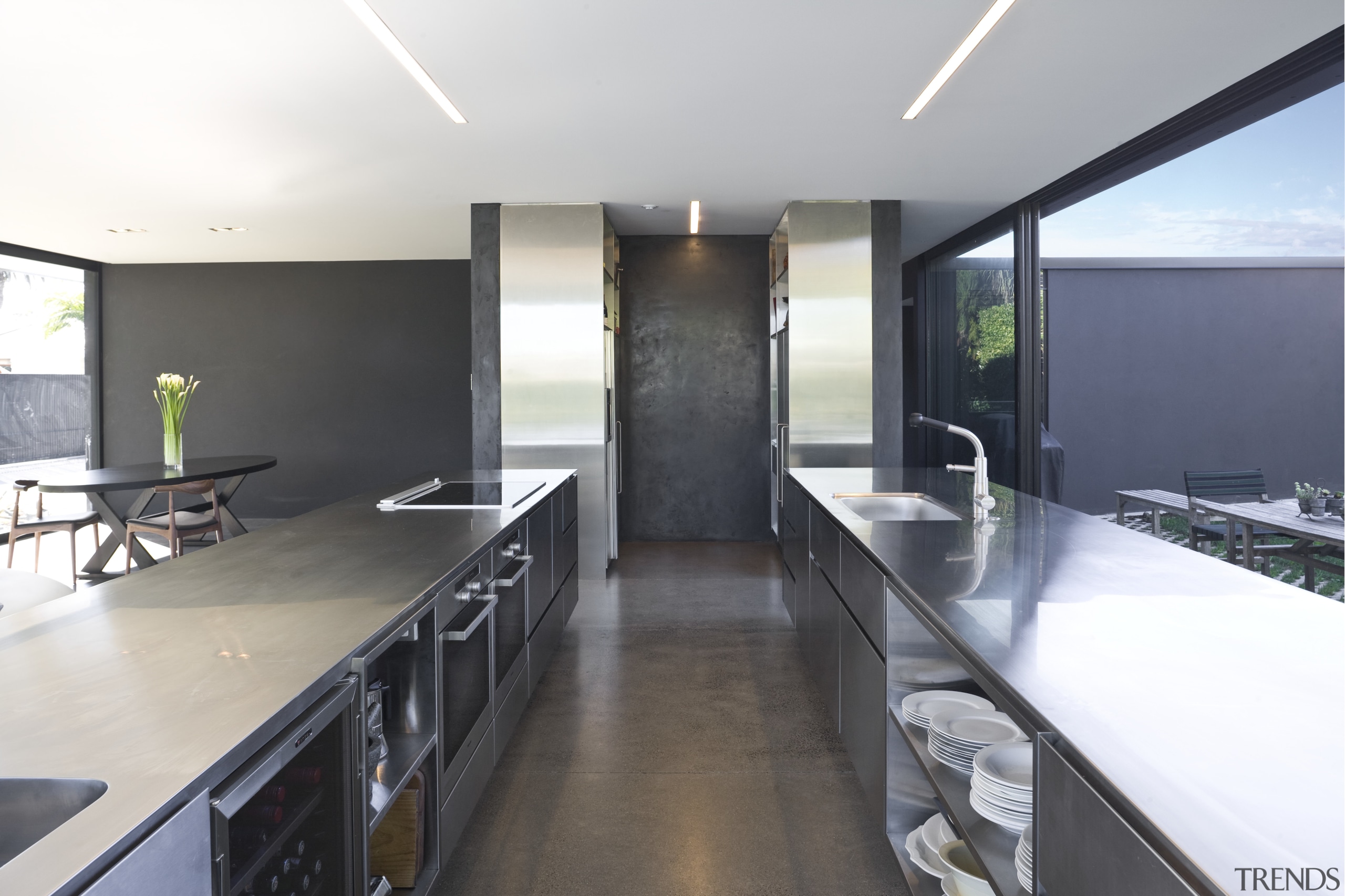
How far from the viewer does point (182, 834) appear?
2.97 feet

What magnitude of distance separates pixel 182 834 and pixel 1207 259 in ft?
14.9

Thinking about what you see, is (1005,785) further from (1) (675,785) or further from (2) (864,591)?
(1) (675,785)

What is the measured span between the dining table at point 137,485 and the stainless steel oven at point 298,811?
3.84 metres

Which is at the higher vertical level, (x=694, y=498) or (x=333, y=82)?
(x=333, y=82)

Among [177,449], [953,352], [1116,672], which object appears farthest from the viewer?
[953,352]

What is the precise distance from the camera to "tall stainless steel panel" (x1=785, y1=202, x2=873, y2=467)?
18.7 feet

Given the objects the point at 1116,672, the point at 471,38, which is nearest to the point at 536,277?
the point at 471,38

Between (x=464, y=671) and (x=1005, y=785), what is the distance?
1316 mm

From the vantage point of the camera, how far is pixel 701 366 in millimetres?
6992

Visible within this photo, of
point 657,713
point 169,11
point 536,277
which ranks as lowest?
point 657,713

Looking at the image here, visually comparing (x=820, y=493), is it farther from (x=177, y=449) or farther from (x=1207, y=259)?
(x=177, y=449)

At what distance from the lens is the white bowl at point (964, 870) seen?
161 cm

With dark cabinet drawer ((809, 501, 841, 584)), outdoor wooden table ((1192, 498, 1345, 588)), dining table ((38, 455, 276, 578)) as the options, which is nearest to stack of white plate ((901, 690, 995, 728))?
dark cabinet drawer ((809, 501, 841, 584))

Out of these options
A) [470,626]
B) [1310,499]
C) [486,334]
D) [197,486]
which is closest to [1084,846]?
[470,626]
